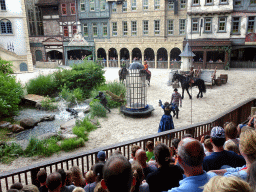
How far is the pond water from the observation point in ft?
35.5

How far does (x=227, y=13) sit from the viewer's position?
83.1 ft

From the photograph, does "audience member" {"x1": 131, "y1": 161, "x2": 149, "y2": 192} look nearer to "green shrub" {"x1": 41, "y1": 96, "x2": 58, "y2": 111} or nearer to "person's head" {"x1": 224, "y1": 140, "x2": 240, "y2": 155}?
"person's head" {"x1": 224, "y1": 140, "x2": 240, "y2": 155}

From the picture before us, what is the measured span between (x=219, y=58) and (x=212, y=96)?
14850mm

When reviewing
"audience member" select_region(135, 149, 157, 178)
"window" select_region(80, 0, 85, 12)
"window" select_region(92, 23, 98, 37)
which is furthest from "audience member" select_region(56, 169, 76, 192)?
"window" select_region(80, 0, 85, 12)

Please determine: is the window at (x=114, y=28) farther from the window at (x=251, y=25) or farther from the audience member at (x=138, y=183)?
the audience member at (x=138, y=183)

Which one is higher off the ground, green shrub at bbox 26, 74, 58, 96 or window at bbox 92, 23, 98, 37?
window at bbox 92, 23, 98, 37

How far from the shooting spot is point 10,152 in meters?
8.37

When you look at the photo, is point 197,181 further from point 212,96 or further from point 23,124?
point 212,96

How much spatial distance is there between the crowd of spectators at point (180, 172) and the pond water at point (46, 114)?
7564 millimetres

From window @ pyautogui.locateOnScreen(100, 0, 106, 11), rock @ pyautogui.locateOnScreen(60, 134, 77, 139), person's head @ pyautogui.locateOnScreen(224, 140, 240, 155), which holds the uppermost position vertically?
window @ pyautogui.locateOnScreen(100, 0, 106, 11)

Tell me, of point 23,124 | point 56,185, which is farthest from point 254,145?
point 23,124

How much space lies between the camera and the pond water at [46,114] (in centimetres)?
1083

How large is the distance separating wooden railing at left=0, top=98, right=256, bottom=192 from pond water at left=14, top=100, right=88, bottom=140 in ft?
12.8

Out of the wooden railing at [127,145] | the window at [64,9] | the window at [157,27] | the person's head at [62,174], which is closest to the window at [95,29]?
the window at [64,9]
